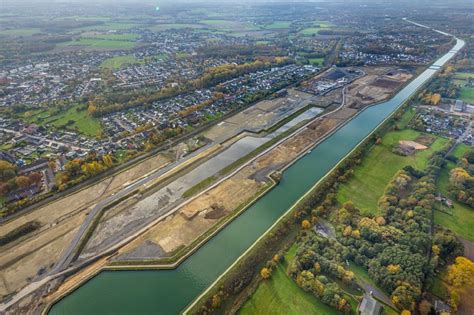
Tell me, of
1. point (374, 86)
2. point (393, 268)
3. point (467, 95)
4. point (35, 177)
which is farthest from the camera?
point (374, 86)

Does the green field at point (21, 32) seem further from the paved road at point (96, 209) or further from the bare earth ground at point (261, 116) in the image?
the paved road at point (96, 209)

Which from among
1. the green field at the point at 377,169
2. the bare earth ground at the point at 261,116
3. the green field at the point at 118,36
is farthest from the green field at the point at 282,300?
the green field at the point at 118,36

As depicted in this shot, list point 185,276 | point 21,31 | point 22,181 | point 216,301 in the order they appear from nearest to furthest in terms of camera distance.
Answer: point 216,301 < point 185,276 < point 22,181 < point 21,31

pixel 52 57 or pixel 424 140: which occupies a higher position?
pixel 52 57

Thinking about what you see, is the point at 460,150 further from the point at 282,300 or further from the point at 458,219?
the point at 282,300

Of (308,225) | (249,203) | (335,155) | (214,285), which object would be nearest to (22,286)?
(214,285)

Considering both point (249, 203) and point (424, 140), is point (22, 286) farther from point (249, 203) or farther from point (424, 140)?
point (424, 140)

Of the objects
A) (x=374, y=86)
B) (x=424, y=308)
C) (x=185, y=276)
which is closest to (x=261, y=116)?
(x=374, y=86)

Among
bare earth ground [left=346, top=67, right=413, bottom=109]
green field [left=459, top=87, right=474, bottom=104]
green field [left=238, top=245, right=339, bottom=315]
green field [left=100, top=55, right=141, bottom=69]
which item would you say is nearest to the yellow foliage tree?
green field [left=238, top=245, right=339, bottom=315]
